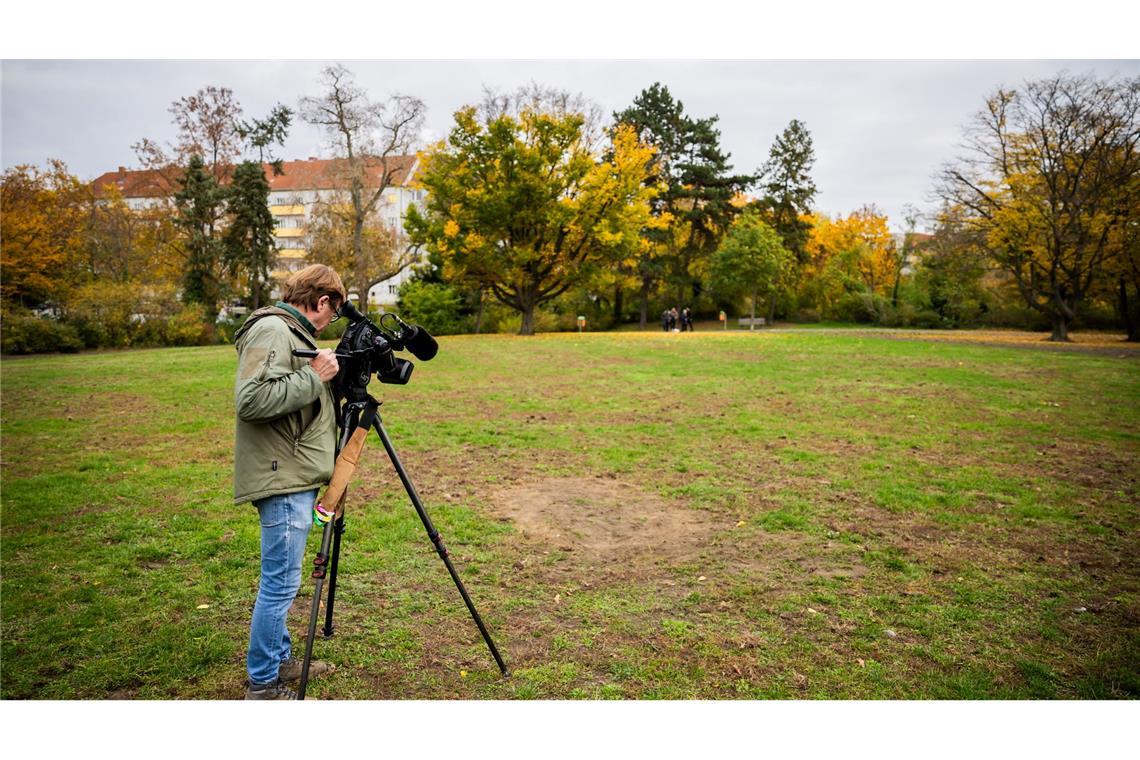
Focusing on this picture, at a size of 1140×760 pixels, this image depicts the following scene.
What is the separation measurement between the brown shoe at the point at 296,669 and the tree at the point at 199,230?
36.7 m

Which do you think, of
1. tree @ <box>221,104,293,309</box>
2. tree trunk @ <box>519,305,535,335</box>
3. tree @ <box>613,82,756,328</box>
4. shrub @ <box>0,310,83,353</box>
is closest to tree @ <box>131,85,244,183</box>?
tree @ <box>221,104,293,309</box>

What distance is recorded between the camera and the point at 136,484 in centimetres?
704

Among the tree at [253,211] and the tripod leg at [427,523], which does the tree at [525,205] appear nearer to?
the tree at [253,211]

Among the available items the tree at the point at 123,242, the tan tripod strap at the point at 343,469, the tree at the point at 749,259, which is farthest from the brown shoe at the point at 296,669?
the tree at the point at 749,259

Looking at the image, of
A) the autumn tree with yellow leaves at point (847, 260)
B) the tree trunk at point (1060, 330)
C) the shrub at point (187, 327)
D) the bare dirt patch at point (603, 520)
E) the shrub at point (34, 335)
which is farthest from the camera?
the autumn tree with yellow leaves at point (847, 260)

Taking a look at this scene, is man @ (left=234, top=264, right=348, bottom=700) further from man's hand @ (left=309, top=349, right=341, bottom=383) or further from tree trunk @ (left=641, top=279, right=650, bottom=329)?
tree trunk @ (left=641, top=279, right=650, bottom=329)

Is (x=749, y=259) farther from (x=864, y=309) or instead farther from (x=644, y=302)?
(x=864, y=309)

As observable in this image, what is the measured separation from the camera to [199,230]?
36344 mm

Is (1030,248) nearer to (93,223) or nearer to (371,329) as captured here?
(371,329)

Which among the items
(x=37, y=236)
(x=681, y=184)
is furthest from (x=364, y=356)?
(x=681, y=184)

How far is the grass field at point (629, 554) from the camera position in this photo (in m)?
3.63

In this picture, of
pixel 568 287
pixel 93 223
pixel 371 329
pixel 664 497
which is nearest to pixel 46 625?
pixel 371 329

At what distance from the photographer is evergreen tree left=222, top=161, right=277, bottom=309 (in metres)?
37.2

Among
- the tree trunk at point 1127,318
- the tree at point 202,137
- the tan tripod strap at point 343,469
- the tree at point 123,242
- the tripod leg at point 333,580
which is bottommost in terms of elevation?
the tripod leg at point 333,580
